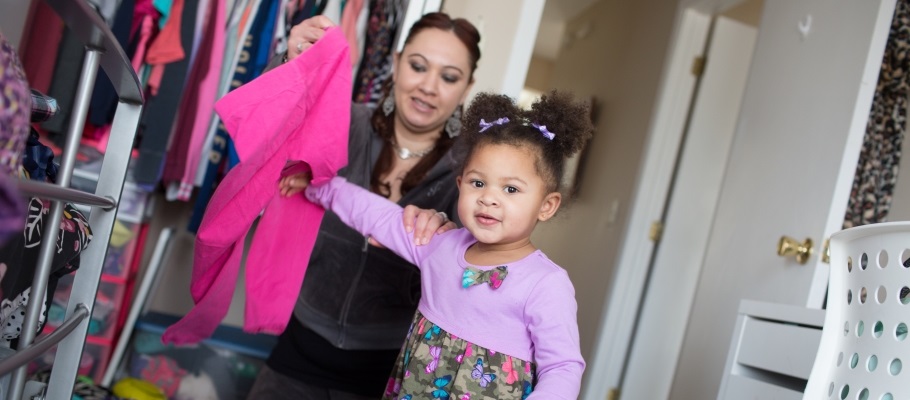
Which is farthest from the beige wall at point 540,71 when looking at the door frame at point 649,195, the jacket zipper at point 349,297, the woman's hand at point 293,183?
the woman's hand at point 293,183

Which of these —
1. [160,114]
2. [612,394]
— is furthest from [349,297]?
[612,394]

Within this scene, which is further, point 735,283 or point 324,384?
point 735,283

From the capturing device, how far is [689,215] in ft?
11.0

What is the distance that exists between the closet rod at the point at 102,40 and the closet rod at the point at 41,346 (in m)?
0.30

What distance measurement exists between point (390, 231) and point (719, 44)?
8.21ft

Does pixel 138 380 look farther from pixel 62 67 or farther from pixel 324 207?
pixel 324 207

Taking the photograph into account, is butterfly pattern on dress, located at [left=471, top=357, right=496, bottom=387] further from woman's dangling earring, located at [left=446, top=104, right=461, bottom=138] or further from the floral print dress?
woman's dangling earring, located at [left=446, top=104, right=461, bottom=138]

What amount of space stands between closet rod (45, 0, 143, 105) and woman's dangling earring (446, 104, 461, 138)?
72 centimetres

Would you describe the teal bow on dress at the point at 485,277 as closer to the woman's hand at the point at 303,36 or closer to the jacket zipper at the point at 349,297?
the jacket zipper at the point at 349,297

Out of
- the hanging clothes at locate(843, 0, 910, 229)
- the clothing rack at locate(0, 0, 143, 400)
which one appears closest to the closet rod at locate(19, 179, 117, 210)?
the clothing rack at locate(0, 0, 143, 400)

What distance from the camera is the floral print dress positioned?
1208mm

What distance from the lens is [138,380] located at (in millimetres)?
2248

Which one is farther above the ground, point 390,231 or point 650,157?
point 650,157

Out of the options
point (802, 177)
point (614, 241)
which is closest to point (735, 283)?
point (802, 177)
